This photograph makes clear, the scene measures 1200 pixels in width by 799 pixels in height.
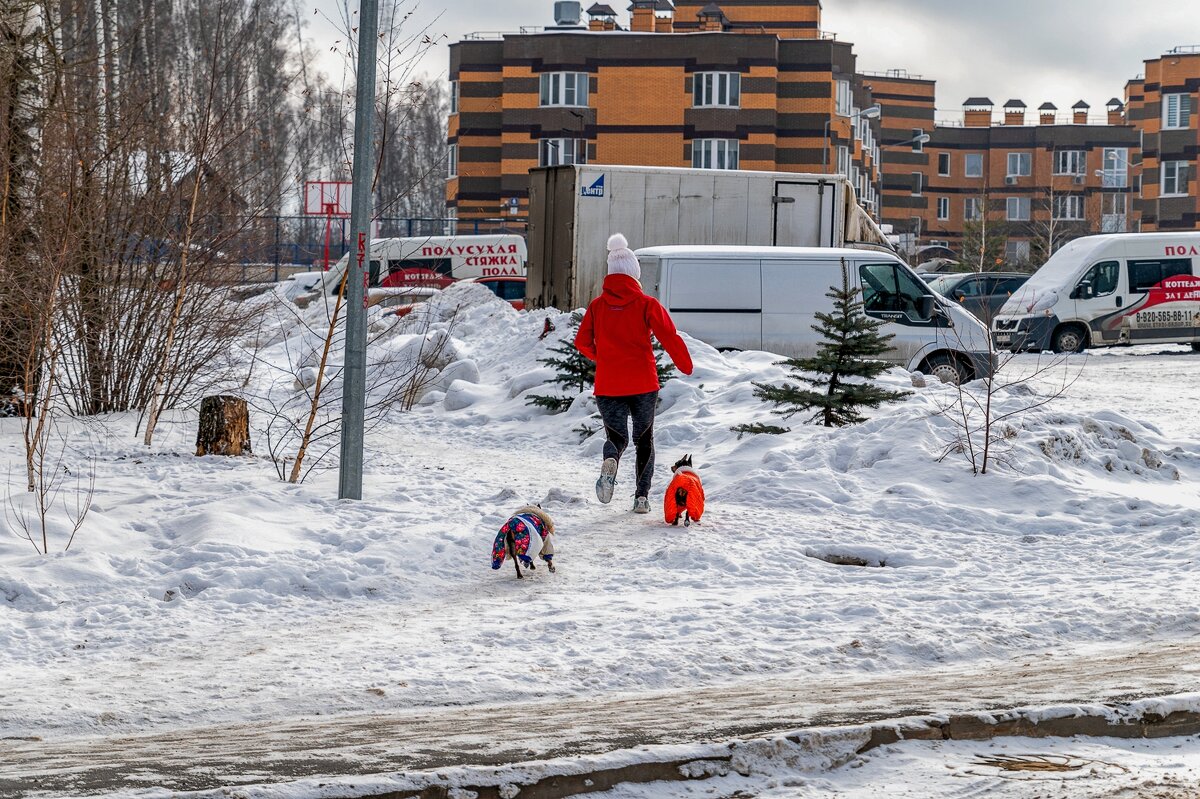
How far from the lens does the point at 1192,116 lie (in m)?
85.0

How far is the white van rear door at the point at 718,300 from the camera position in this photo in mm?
16609

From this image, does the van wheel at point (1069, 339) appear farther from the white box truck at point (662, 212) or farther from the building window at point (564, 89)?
the building window at point (564, 89)

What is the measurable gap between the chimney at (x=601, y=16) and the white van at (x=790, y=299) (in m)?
55.7

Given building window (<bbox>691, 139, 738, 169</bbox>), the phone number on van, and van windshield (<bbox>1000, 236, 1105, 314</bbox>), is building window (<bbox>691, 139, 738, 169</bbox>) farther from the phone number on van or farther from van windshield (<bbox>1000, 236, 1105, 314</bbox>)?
the phone number on van

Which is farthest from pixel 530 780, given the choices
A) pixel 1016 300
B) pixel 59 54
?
pixel 1016 300

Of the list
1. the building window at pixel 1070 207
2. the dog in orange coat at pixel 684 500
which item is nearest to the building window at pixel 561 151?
the building window at pixel 1070 207

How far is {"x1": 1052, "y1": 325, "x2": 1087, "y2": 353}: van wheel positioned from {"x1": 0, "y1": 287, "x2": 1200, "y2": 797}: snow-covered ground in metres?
14.1

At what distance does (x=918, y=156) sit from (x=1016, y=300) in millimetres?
73858

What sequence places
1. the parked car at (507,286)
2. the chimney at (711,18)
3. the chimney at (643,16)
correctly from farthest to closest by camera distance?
the chimney at (711,18) → the chimney at (643,16) → the parked car at (507,286)

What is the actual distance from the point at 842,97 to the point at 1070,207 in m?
33.2

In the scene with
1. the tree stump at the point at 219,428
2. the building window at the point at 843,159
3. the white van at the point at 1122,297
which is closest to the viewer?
the tree stump at the point at 219,428

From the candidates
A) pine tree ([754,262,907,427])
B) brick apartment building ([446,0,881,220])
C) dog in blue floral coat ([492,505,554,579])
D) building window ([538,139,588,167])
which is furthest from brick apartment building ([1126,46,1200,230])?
dog in blue floral coat ([492,505,554,579])

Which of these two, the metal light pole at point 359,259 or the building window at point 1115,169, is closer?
the metal light pole at point 359,259

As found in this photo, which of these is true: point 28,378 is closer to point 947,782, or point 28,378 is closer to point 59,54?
point 59,54
